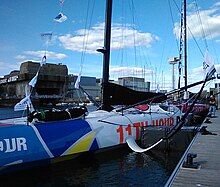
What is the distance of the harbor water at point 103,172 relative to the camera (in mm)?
6418

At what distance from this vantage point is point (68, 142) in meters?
7.36

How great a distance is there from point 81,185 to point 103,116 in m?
3.51

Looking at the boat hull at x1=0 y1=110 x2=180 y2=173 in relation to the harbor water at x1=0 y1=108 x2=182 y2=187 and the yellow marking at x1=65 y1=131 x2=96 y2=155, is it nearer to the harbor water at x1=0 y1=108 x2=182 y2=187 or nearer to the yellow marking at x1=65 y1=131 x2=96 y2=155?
the yellow marking at x1=65 y1=131 x2=96 y2=155

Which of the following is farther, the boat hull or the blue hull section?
the boat hull

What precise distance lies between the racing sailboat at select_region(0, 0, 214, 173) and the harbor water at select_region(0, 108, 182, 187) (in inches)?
14.1

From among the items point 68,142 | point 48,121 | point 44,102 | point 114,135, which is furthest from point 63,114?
point 44,102

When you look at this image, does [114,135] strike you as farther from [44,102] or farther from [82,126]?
[44,102]

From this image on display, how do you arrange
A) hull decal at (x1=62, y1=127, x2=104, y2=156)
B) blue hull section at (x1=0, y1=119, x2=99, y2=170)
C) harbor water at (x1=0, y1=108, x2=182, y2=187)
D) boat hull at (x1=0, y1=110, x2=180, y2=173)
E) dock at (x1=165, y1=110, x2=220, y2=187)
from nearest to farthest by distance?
dock at (x1=165, y1=110, x2=220, y2=187)
blue hull section at (x1=0, y1=119, x2=99, y2=170)
boat hull at (x1=0, y1=110, x2=180, y2=173)
harbor water at (x1=0, y1=108, x2=182, y2=187)
hull decal at (x1=62, y1=127, x2=104, y2=156)

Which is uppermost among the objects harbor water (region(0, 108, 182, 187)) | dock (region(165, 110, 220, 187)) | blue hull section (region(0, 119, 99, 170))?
blue hull section (region(0, 119, 99, 170))

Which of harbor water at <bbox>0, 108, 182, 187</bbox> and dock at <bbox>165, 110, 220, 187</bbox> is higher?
dock at <bbox>165, 110, 220, 187</bbox>

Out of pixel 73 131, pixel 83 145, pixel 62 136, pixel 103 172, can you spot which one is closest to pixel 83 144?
pixel 83 145

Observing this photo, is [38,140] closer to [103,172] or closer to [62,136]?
[62,136]

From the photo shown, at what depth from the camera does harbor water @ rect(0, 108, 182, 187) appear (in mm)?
6418

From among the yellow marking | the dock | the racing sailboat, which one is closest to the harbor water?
the racing sailboat
